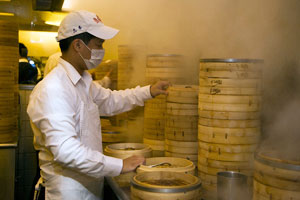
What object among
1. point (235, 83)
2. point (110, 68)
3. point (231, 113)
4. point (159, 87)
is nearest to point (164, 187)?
point (231, 113)

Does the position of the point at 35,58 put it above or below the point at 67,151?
above

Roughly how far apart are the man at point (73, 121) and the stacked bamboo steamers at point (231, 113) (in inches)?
17.3

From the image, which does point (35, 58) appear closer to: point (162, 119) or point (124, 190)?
point (162, 119)

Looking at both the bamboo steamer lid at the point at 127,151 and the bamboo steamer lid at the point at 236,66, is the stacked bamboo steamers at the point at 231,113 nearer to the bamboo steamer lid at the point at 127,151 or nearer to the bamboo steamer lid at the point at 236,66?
the bamboo steamer lid at the point at 236,66

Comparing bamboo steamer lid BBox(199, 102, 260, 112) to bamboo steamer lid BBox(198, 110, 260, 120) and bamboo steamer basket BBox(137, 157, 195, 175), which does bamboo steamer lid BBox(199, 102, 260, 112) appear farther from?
bamboo steamer basket BBox(137, 157, 195, 175)

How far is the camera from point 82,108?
2.02m

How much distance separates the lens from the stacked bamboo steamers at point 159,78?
2.64m

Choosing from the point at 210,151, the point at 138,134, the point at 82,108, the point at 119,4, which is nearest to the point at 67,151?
the point at 82,108

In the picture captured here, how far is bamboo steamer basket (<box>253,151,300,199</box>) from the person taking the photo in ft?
4.49

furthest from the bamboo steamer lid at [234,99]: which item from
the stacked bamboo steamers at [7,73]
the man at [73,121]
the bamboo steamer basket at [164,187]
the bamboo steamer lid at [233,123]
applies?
the stacked bamboo steamers at [7,73]

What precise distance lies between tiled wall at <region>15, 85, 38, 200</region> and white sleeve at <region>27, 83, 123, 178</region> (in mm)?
3253

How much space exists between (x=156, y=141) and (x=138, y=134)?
533mm

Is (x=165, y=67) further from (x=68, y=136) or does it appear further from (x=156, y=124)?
(x=68, y=136)

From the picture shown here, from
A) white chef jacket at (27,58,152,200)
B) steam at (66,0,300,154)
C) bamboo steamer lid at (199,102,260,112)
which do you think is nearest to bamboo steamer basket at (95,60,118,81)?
steam at (66,0,300,154)
